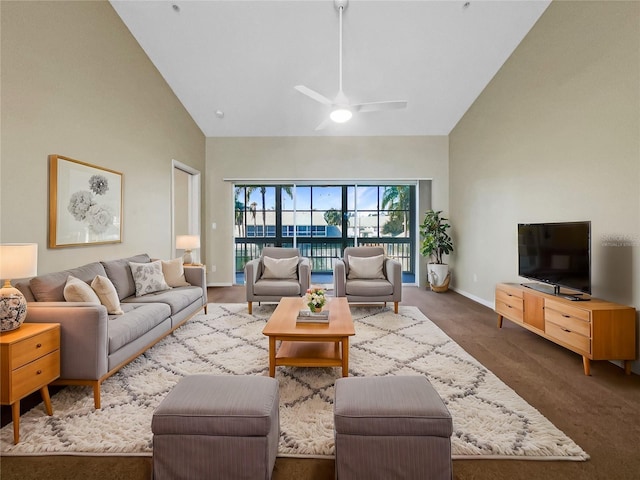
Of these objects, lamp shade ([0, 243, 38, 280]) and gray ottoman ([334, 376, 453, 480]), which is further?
lamp shade ([0, 243, 38, 280])

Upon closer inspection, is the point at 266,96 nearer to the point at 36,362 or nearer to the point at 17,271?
the point at 17,271

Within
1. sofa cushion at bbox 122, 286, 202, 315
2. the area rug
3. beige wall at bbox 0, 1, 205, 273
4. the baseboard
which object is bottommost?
the area rug

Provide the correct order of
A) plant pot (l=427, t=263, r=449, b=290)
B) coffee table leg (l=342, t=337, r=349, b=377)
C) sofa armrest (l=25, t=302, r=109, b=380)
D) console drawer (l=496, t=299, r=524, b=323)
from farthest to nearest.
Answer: plant pot (l=427, t=263, r=449, b=290), console drawer (l=496, t=299, r=524, b=323), coffee table leg (l=342, t=337, r=349, b=377), sofa armrest (l=25, t=302, r=109, b=380)

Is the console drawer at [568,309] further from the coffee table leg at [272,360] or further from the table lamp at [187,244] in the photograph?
the table lamp at [187,244]

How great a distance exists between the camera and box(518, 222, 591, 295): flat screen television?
295 cm

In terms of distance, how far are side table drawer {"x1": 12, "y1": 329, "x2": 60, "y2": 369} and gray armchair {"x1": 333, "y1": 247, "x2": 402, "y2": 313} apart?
10.3ft

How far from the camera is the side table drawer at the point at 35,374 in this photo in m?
1.87

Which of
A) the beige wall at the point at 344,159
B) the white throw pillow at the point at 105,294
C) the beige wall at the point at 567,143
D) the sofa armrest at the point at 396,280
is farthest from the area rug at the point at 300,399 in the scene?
the beige wall at the point at 344,159

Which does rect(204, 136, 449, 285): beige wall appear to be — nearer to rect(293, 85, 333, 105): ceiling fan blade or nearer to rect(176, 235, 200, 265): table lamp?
rect(176, 235, 200, 265): table lamp

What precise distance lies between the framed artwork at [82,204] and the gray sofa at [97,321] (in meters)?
0.37

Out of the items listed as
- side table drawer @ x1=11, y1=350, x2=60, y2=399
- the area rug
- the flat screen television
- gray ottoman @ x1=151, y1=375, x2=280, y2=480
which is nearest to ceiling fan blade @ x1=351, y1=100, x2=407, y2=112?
the flat screen television

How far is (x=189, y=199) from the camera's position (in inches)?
248

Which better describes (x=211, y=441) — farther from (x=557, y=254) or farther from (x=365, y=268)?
(x=365, y=268)

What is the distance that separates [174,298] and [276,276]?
161cm
